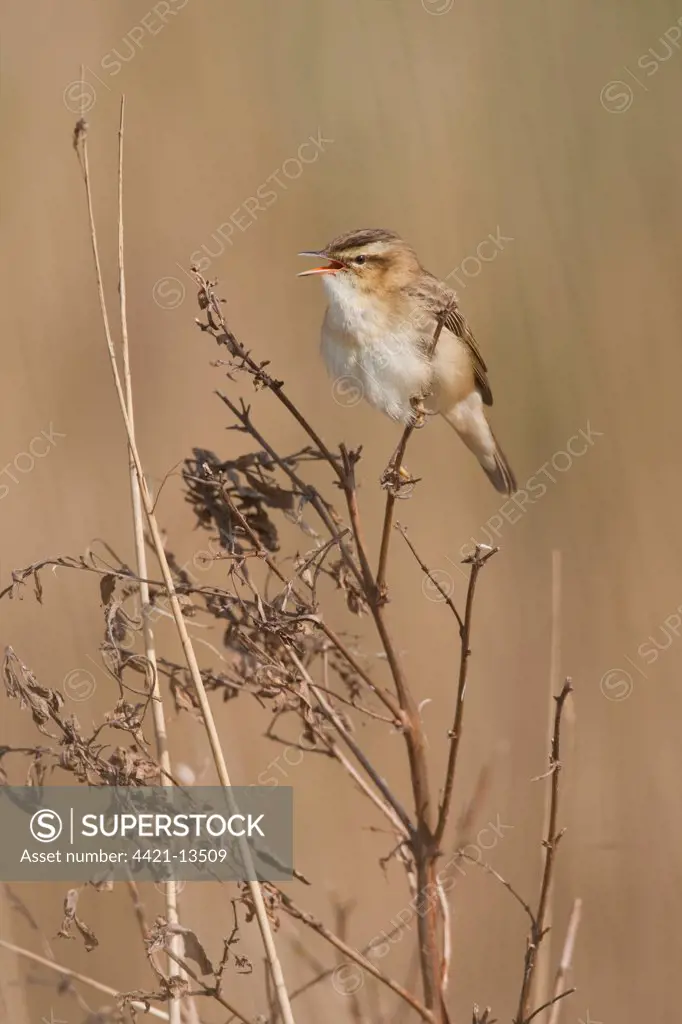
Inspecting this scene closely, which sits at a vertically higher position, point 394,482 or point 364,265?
point 364,265

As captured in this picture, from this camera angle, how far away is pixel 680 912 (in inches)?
154

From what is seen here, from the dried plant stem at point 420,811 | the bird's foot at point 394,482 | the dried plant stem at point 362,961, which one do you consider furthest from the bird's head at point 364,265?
the dried plant stem at point 362,961

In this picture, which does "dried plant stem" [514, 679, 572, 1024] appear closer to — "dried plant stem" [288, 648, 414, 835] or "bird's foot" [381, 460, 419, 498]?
"dried plant stem" [288, 648, 414, 835]

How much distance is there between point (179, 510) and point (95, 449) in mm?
436

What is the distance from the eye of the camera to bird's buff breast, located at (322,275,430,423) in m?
3.43

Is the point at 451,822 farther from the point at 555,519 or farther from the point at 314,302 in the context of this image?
the point at 314,302

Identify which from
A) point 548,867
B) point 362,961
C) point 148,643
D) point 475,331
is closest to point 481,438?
point 475,331

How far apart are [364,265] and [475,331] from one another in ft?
5.77

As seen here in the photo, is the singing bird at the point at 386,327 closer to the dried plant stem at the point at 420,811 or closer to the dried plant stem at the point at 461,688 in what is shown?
the dried plant stem at the point at 420,811

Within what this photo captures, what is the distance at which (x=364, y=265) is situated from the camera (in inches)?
141

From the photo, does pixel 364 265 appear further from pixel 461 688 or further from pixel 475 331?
pixel 461 688

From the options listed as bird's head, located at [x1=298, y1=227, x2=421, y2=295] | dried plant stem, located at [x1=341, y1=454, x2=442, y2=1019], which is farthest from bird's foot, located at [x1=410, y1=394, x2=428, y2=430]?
dried plant stem, located at [x1=341, y1=454, x2=442, y2=1019]

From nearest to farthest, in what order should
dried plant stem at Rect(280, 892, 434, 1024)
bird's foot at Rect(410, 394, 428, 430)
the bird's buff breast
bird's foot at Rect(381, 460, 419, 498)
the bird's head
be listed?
dried plant stem at Rect(280, 892, 434, 1024)
bird's foot at Rect(381, 460, 419, 498)
bird's foot at Rect(410, 394, 428, 430)
the bird's buff breast
the bird's head

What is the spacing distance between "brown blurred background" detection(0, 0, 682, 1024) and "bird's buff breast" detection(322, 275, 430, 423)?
1.01m
